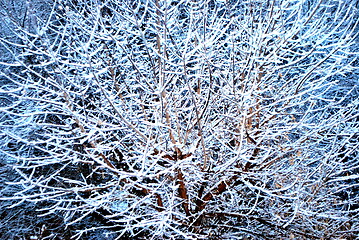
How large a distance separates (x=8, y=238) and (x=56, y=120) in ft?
11.7

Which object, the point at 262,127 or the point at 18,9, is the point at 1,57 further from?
the point at 262,127

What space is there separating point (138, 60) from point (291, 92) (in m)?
2.70

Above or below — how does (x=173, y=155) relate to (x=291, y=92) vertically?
below

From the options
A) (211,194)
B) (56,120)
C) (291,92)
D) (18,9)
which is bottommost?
(56,120)

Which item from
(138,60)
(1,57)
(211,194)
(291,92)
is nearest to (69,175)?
(1,57)

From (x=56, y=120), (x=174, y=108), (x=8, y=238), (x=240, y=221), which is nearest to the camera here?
(x=174, y=108)

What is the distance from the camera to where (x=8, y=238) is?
7.93 m

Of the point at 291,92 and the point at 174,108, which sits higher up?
the point at 291,92

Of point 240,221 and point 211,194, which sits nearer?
point 211,194

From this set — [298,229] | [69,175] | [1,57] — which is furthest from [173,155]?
[1,57]

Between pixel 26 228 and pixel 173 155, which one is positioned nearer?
pixel 173 155

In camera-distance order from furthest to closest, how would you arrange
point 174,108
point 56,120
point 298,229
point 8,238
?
point 8,238, point 56,120, point 298,229, point 174,108

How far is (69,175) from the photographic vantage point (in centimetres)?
802

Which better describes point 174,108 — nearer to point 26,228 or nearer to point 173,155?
point 173,155
